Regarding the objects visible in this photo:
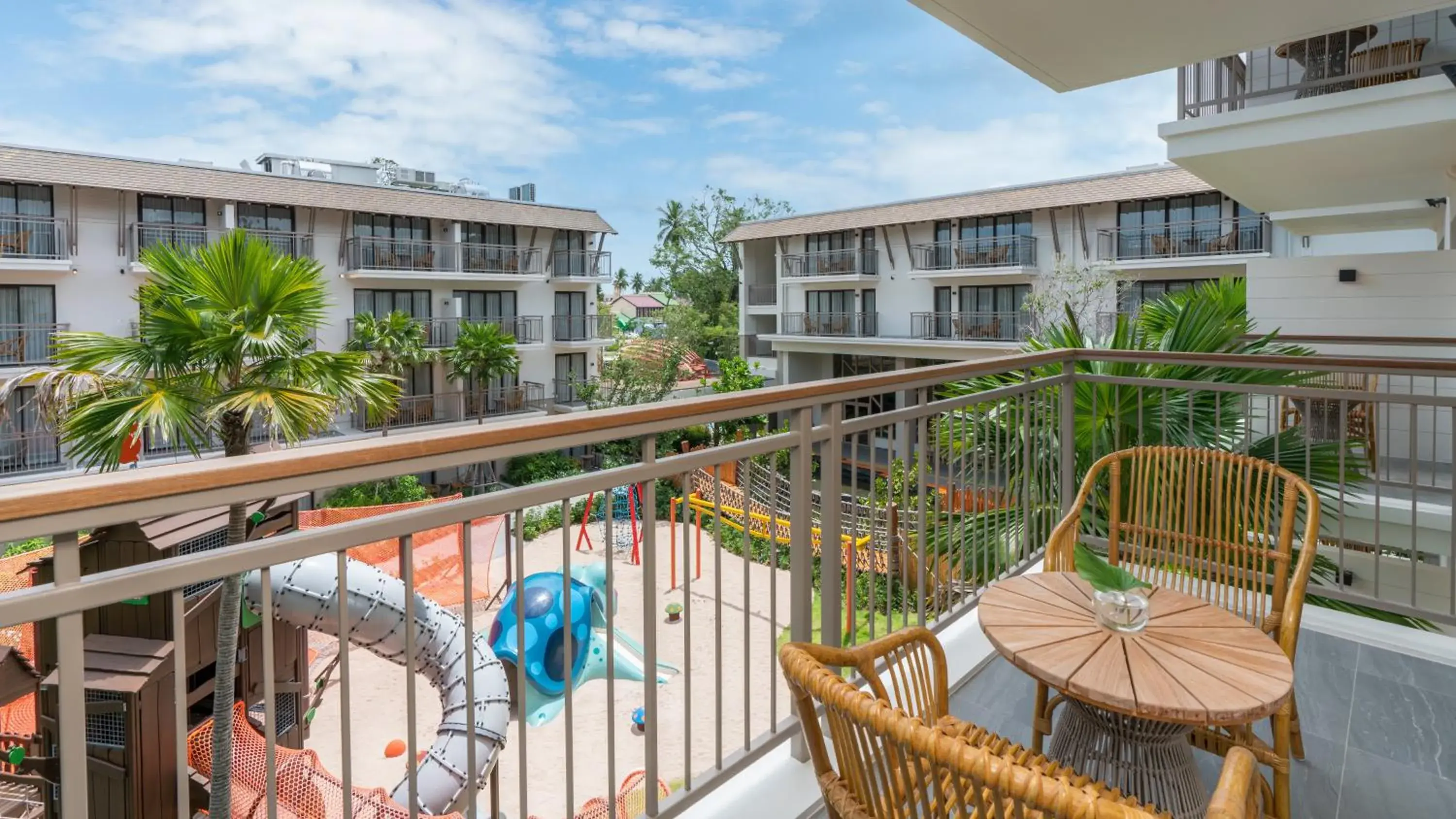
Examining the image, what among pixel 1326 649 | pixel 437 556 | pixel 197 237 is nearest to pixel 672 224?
pixel 197 237

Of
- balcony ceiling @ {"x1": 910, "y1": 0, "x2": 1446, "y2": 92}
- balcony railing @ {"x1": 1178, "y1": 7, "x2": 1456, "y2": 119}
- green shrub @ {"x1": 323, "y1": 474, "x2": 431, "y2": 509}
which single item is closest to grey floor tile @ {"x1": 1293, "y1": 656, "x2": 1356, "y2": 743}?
balcony ceiling @ {"x1": 910, "y1": 0, "x2": 1446, "y2": 92}

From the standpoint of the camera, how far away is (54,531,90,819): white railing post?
810 millimetres

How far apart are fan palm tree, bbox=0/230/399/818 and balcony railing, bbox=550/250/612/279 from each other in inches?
573

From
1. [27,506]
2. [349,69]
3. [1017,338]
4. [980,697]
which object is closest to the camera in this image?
[27,506]

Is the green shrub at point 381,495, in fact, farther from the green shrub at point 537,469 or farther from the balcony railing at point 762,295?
the balcony railing at point 762,295

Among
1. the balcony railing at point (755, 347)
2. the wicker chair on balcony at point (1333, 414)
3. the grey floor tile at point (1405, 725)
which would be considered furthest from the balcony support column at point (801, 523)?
the balcony railing at point (755, 347)

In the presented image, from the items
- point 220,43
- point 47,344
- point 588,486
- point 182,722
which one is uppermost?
point 220,43

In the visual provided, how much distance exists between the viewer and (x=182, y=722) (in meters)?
0.96

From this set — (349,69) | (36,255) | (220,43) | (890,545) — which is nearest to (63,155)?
(36,255)

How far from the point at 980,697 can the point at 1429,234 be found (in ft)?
37.1

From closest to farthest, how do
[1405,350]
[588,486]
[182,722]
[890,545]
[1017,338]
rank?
1. [182,722]
2. [588,486]
3. [890,545]
4. [1405,350]
5. [1017,338]

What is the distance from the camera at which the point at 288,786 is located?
4.89 metres

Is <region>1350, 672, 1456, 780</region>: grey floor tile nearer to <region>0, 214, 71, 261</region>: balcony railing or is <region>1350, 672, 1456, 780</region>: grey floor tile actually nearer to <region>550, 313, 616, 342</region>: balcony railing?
<region>0, 214, 71, 261</region>: balcony railing

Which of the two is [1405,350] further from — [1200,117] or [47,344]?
[47,344]
